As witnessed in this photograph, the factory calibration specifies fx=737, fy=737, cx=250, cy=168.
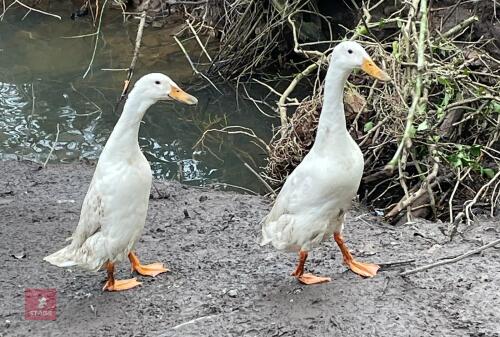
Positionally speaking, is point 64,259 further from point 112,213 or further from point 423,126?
point 423,126

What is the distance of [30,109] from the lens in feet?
26.5

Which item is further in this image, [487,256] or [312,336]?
[487,256]

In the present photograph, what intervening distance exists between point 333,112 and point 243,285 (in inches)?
44.0

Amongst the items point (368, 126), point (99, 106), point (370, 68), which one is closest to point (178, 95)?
point (370, 68)

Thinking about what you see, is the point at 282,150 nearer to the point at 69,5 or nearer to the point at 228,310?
the point at 228,310

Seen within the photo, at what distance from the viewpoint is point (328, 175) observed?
364 cm

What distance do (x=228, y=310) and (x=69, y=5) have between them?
877 centimetres

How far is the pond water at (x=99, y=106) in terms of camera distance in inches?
281

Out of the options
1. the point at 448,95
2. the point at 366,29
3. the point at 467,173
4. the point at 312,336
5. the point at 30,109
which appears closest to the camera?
the point at 312,336

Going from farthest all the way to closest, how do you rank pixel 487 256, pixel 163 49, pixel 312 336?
pixel 163 49 → pixel 487 256 → pixel 312 336

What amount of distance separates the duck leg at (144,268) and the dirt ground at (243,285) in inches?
2.0

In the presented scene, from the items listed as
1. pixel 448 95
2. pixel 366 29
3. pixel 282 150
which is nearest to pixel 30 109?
pixel 282 150

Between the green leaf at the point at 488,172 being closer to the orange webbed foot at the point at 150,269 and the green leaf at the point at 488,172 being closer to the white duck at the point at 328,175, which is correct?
the white duck at the point at 328,175

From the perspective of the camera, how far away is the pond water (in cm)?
715
